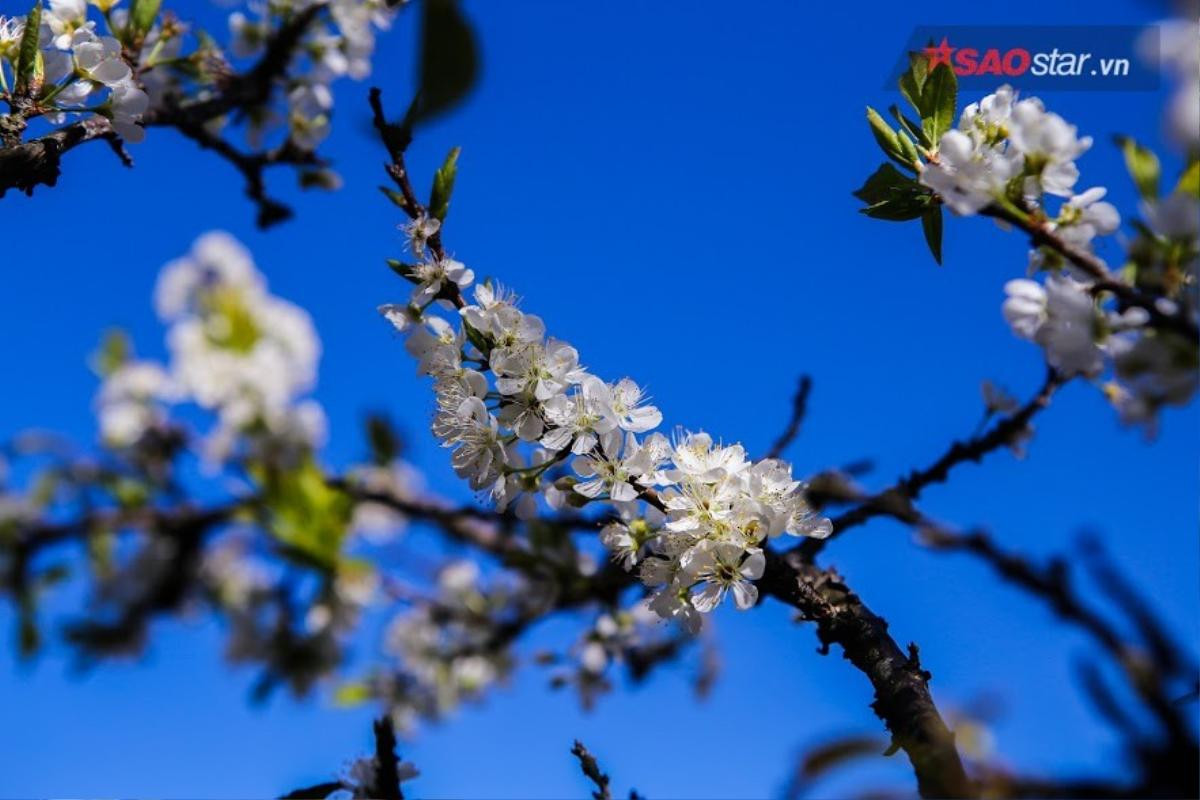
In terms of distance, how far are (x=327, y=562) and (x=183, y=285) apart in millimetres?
178

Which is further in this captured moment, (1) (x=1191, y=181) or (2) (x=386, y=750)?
(1) (x=1191, y=181)

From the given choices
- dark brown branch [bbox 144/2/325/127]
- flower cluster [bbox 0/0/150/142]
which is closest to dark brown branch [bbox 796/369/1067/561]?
dark brown branch [bbox 144/2/325/127]

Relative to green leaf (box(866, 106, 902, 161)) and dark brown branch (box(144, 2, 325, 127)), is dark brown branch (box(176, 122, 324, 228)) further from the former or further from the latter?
green leaf (box(866, 106, 902, 161))

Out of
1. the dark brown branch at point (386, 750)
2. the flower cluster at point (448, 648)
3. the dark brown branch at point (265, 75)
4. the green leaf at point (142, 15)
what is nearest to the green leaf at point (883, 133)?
the dark brown branch at point (265, 75)

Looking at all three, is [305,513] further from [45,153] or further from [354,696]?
[45,153]

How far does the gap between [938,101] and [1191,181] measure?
1.76ft

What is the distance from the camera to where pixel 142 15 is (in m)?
1.89

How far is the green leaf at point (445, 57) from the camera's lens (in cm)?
63

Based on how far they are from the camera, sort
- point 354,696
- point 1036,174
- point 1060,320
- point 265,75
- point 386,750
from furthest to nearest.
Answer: point 265,75 → point 1036,174 → point 1060,320 → point 386,750 → point 354,696

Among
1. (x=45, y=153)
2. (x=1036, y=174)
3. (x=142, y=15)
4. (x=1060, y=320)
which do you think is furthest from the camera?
(x=142, y=15)

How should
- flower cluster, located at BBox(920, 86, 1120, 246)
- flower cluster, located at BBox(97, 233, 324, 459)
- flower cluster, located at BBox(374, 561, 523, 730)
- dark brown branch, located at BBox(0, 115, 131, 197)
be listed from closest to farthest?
flower cluster, located at BBox(97, 233, 324, 459), flower cluster, located at BBox(374, 561, 523, 730), flower cluster, located at BBox(920, 86, 1120, 246), dark brown branch, located at BBox(0, 115, 131, 197)

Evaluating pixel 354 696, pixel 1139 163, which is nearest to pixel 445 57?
pixel 354 696

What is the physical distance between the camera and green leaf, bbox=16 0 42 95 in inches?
67.9

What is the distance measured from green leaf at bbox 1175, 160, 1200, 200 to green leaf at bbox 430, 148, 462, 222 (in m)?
1.04
